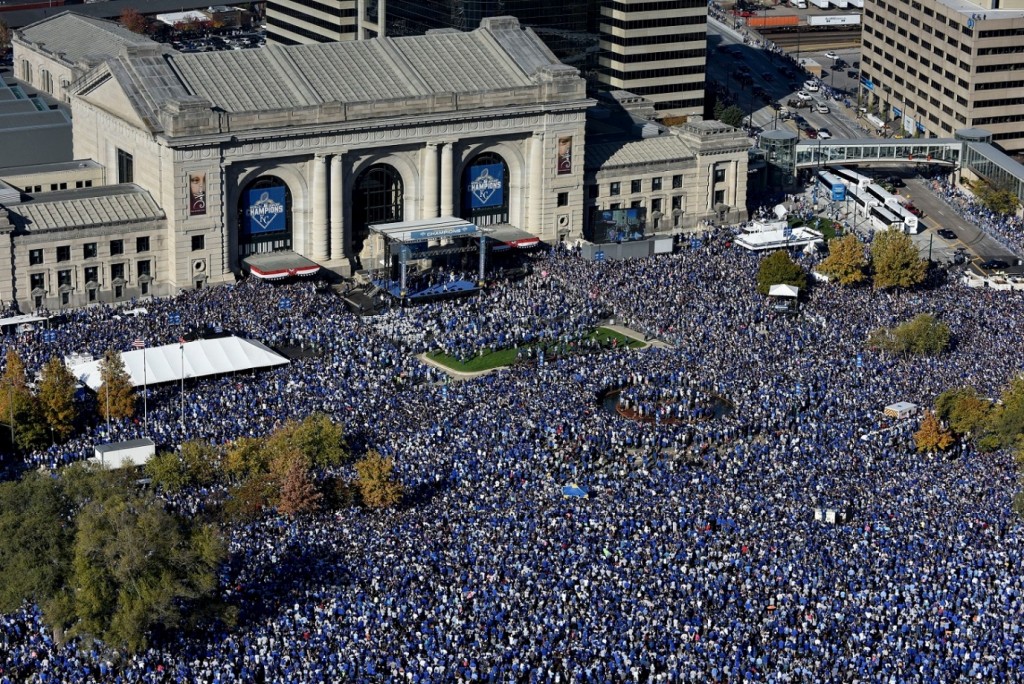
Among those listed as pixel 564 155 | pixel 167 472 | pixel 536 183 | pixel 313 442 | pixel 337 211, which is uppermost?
pixel 564 155

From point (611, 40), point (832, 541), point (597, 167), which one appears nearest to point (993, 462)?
point (832, 541)

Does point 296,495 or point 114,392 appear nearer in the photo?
point 296,495

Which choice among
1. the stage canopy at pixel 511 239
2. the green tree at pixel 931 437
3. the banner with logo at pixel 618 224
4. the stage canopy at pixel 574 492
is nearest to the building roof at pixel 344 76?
the stage canopy at pixel 511 239

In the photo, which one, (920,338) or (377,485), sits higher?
(920,338)

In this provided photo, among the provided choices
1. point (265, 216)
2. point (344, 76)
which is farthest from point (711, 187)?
point (265, 216)

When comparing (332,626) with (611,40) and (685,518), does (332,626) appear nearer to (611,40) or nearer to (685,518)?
(685,518)

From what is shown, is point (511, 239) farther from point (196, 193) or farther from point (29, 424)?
point (29, 424)
